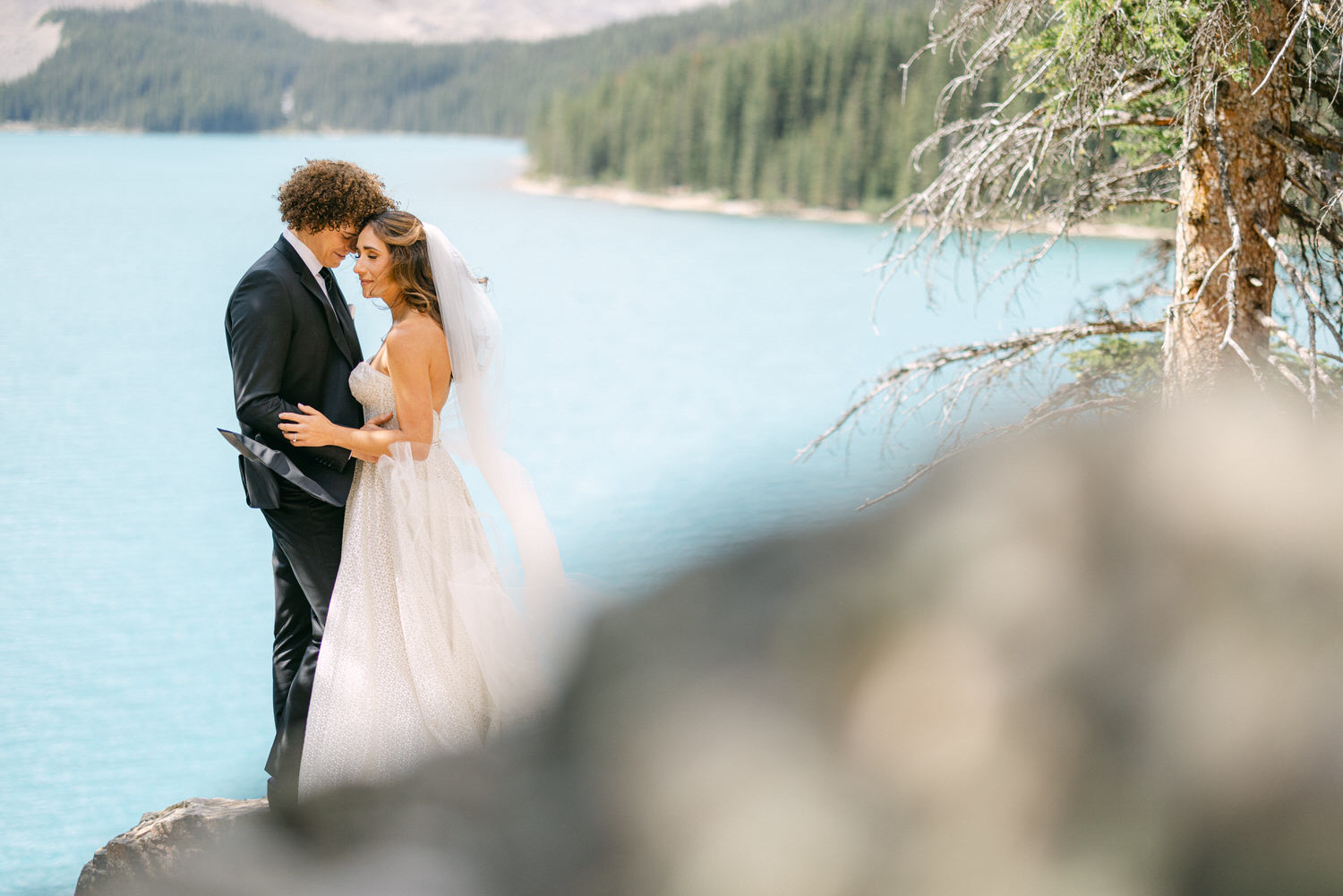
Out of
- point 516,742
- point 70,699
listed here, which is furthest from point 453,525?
point 70,699

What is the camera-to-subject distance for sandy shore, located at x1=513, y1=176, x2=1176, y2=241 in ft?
187

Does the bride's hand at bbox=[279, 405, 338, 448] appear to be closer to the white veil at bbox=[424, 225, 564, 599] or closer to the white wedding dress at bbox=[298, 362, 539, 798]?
the white wedding dress at bbox=[298, 362, 539, 798]

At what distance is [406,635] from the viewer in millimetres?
3662

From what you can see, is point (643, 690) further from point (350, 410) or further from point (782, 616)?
point (350, 410)

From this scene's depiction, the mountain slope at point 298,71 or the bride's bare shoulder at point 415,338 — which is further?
the mountain slope at point 298,71

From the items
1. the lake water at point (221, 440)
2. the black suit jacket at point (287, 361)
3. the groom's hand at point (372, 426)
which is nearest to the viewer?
the black suit jacket at point (287, 361)

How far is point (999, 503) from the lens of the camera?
1641mm

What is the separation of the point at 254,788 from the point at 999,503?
7682 millimetres

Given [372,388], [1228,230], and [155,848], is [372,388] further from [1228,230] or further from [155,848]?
[1228,230]

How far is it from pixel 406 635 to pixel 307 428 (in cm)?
84

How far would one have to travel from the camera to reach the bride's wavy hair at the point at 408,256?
3.36 m

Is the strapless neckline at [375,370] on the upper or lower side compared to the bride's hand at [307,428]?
upper

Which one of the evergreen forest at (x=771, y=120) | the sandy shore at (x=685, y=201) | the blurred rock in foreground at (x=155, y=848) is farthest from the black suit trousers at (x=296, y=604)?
the sandy shore at (x=685, y=201)

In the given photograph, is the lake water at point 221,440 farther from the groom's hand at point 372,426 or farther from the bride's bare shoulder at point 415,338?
the groom's hand at point 372,426
